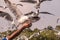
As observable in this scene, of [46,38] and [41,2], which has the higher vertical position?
[41,2]

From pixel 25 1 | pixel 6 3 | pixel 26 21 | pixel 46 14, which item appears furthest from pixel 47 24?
pixel 6 3

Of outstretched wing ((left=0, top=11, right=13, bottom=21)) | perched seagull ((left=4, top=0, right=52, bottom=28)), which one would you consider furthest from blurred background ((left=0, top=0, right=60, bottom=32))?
outstretched wing ((left=0, top=11, right=13, bottom=21))

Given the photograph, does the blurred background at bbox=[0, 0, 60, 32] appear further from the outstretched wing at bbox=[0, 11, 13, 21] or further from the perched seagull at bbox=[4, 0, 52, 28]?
the outstretched wing at bbox=[0, 11, 13, 21]

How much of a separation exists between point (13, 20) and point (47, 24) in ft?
1.13

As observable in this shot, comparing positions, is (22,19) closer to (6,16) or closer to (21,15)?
(21,15)

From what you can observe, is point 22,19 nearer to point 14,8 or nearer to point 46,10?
point 14,8

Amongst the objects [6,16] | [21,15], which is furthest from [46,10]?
[6,16]

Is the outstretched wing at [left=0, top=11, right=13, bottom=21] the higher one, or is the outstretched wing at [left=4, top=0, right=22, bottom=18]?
the outstretched wing at [left=4, top=0, right=22, bottom=18]

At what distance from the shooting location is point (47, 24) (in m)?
1.72

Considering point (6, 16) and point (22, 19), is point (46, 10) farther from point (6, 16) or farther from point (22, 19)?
point (6, 16)

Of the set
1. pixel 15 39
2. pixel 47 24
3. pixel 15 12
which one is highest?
pixel 15 12

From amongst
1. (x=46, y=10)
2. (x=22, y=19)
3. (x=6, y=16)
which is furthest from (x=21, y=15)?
(x=46, y=10)

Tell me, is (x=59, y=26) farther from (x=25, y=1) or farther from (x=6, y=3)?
(x=6, y=3)

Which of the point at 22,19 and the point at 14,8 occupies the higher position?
the point at 14,8
